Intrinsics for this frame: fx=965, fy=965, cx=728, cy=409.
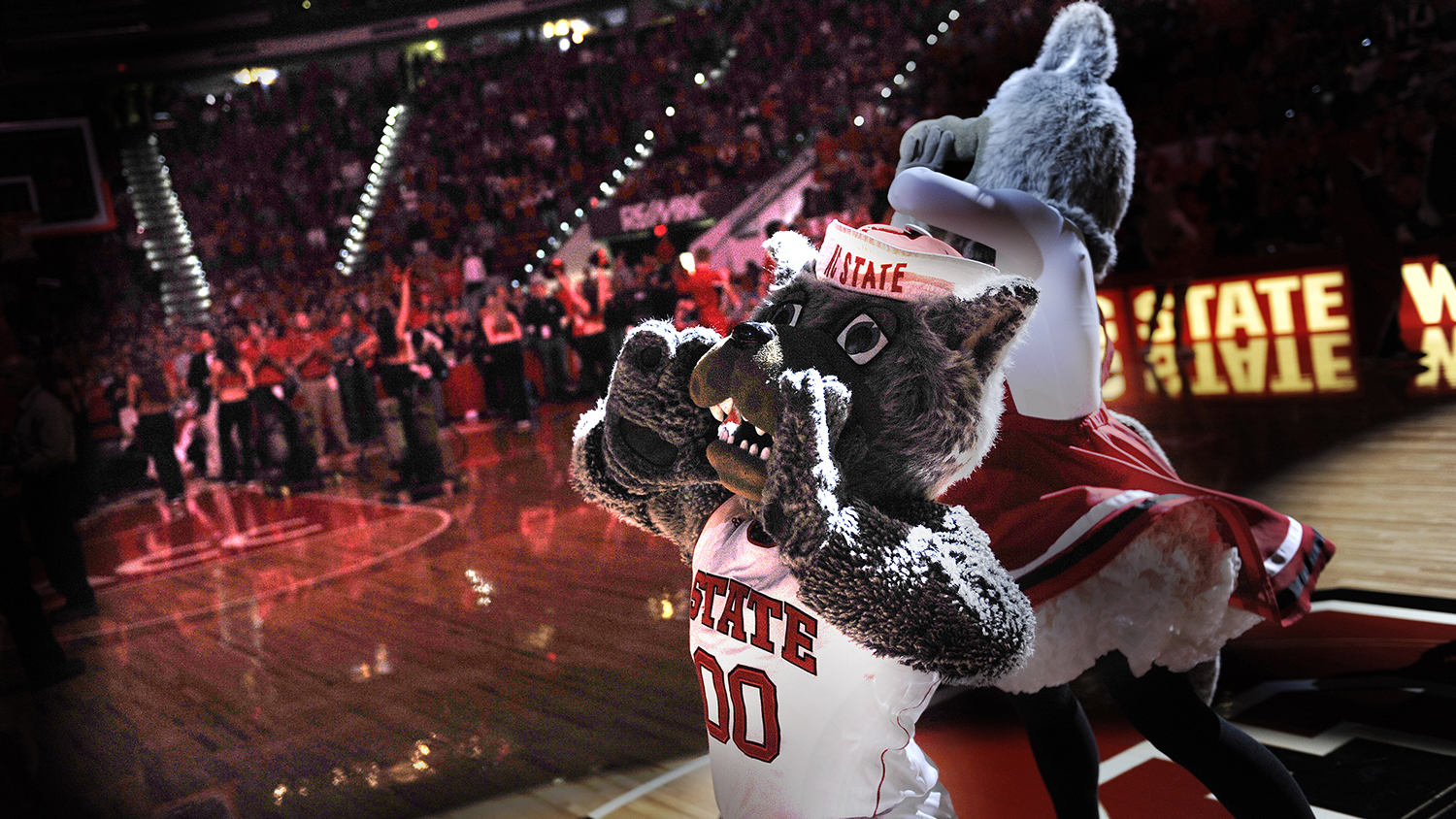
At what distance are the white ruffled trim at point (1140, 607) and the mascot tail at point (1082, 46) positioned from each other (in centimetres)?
63

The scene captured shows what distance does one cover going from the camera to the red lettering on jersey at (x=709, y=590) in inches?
38.0

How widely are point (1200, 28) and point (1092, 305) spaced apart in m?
7.45

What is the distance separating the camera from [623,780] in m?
2.04

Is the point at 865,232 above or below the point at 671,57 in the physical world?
below

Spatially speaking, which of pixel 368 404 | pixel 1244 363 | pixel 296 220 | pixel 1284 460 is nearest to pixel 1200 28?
pixel 1244 363

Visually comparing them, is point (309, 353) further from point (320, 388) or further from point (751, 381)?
point (751, 381)

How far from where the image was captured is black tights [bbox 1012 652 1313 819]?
1.13m

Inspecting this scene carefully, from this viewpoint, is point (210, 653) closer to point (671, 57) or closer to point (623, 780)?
point (623, 780)

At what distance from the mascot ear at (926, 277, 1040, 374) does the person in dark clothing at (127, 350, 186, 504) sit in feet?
25.0

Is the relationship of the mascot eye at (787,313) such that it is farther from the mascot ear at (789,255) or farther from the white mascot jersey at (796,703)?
the white mascot jersey at (796,703)

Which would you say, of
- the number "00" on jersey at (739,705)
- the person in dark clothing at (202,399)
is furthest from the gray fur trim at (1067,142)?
the person in dark clothing at (202,399)

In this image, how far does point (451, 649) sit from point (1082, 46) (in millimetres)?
2485

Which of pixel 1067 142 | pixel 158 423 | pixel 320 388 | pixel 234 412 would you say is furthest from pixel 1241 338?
pixel 158 423

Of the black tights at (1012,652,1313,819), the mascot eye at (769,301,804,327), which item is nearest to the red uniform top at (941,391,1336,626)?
the black tights at (1012,652,1313,819)
